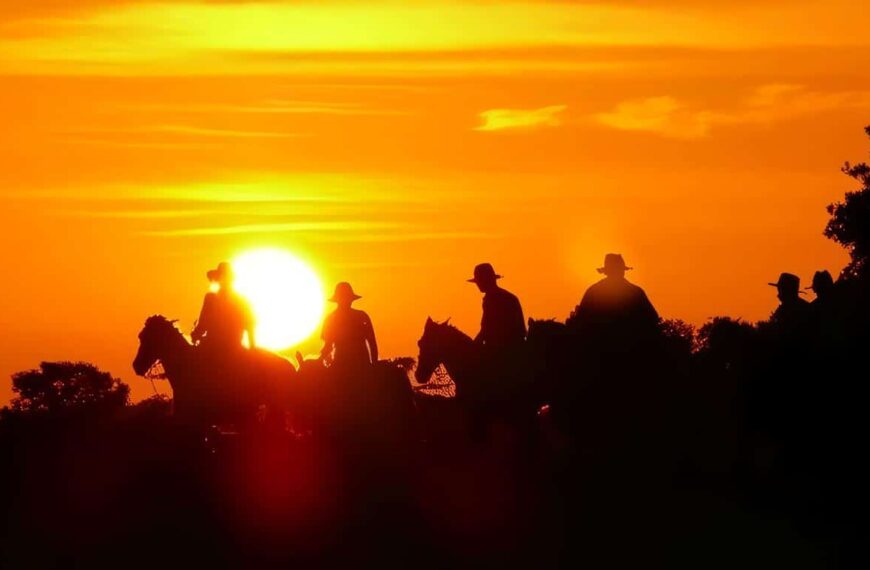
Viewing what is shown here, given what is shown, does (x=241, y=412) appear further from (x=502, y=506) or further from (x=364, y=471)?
(x=502, y=506)

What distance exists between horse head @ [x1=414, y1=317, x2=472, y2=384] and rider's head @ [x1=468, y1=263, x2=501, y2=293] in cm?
100

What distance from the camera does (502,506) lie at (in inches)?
1185

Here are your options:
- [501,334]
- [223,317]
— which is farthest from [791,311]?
[223,317]

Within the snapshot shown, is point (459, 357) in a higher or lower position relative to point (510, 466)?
higher

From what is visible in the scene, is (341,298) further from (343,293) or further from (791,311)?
(791,311)

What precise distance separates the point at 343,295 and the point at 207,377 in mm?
2364

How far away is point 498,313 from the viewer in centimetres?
3253

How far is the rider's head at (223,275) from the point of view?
33312 mm

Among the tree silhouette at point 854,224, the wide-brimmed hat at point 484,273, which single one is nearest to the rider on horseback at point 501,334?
the wide-brimmed hat at point 484,273

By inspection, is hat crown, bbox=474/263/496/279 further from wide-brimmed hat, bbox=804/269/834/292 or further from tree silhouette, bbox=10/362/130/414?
tree silhouette, bbox=10/362/130/414

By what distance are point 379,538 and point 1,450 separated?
8.92m

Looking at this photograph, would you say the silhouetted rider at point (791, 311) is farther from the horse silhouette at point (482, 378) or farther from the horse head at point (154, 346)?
the horse head at point (154, 346)

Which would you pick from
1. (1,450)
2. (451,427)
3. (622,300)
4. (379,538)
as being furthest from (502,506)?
(1,450)

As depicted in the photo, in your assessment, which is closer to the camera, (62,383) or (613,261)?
(613,261)
